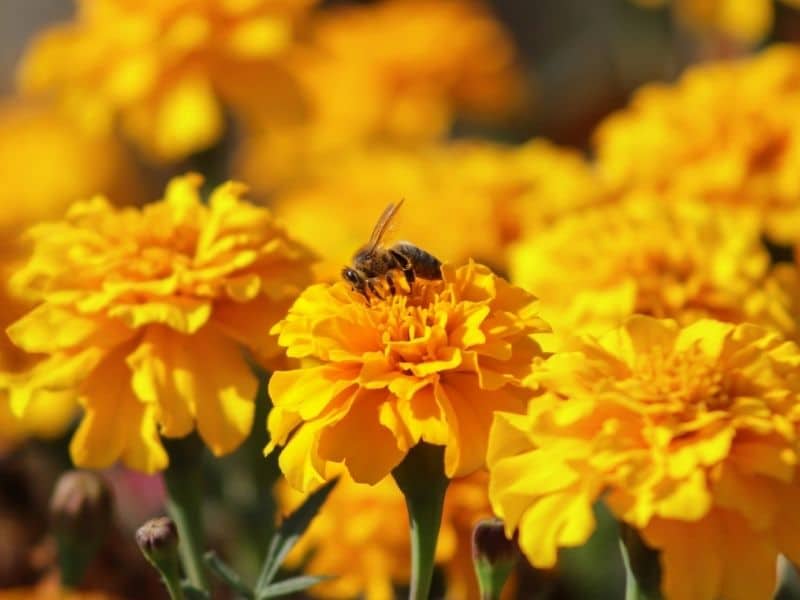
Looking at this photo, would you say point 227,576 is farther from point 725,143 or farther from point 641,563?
point 725,143

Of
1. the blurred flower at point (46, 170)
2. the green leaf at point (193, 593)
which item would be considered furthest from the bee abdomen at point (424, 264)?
the blurred flower at point (46, 170)

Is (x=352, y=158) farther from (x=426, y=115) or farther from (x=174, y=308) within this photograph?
(x=174, y=308)

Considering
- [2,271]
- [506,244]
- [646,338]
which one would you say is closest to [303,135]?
[506,244]

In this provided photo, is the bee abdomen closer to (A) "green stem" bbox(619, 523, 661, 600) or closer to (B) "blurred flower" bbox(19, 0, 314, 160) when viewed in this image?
(A) "green stem" bbox(619, 523, 661, 600)

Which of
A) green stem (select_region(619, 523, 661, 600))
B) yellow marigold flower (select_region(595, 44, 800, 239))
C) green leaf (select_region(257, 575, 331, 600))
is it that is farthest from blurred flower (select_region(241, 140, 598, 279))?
green stem (select_region(619, 523, 661, 600))

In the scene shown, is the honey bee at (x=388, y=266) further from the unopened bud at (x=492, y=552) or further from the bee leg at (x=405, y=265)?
the unopened bud at (x=492, y=552)

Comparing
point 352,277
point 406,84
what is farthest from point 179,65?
point 352,277

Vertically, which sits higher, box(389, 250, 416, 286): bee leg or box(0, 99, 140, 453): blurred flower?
box(389, 250, 416, 286): bee leg
